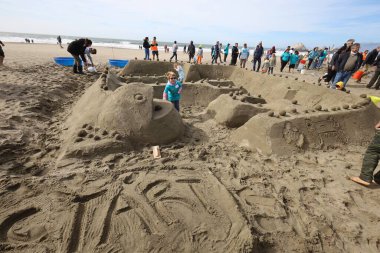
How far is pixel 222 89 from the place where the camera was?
760cm

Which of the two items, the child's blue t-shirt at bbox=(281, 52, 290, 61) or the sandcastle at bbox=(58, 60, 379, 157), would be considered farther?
the child's blue t-shirt at bbox=(281, 52, 290, 61)

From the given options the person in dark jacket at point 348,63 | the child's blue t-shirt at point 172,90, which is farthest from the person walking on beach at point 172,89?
the person in dark jacket at point 348,63

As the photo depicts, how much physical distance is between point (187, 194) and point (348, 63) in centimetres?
635

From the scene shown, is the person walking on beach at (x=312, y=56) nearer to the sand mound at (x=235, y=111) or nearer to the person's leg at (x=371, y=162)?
the sand mound at (x=235, y=111)

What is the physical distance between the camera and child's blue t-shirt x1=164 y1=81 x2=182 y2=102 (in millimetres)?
5074

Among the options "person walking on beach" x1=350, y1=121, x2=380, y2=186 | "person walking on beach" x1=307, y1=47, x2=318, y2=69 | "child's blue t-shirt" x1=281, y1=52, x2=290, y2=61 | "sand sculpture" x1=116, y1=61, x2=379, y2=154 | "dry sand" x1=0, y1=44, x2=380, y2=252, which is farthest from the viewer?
"person walking on beach" x1=307, y1=47, x2=318, y2=69

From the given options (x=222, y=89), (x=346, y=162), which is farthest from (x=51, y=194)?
(x=222, y=89)

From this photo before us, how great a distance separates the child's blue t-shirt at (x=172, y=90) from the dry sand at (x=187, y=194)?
100cm

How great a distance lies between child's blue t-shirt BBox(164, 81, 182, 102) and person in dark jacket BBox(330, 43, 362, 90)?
4.99 meters

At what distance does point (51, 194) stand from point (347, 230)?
344 centimetres

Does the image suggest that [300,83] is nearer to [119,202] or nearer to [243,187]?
[243,187]

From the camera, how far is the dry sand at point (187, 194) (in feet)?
7.20

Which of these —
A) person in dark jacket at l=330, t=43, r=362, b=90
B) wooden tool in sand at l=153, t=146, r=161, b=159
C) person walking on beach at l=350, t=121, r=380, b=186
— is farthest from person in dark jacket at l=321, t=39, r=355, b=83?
wooden tool in sand at l=153, t=146, r=161, b=159

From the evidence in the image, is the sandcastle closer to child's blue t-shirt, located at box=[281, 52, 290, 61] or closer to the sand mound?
the sand mound
